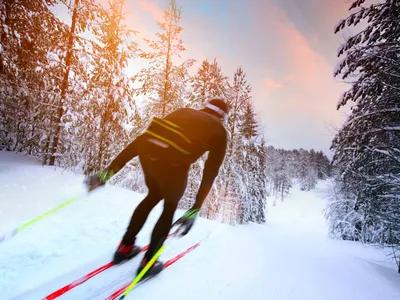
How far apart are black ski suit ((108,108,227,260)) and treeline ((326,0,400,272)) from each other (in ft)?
18.4

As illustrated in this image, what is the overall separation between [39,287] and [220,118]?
8.50ft

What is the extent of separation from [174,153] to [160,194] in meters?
0.59

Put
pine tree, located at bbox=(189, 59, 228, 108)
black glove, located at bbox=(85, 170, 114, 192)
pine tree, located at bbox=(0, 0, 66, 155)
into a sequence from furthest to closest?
1. pine tree, located at bbox=(189, 59, 228, 108)
2. pine tree, located at bbox=(0, 0, 66, 155)
3. black glove, located at bbox=(85, 170, 114, 192)

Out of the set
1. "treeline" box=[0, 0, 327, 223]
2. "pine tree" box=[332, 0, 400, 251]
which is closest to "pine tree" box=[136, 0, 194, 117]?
"treeline" box=[0, 0, 327, 223]

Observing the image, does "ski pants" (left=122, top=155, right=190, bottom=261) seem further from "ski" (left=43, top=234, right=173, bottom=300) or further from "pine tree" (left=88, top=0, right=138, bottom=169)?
"pine tree" (left=88, top=0, right=138, bottom=169)

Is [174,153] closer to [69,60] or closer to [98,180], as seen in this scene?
[98,180]

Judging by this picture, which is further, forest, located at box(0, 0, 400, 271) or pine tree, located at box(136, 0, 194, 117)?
pine tree, located at box(136, 0, 194, 117)

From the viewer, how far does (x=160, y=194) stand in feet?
8.20

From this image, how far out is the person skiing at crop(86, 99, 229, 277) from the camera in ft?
7.41

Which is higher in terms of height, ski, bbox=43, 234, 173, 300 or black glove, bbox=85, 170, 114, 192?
black glove, bbox=85, 170, 114, 192

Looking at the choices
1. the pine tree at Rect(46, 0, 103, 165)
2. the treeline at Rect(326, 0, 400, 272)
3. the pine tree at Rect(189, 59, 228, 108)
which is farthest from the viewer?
the pine tree at Rect(189, 59, 228, 108)

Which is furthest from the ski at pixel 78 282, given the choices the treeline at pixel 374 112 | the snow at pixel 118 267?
the treeline at pixel 374 112

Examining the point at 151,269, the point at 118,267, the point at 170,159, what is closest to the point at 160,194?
the point at 170,159

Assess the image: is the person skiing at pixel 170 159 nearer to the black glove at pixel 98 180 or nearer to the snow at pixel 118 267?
the black glove at pixel 98 180
